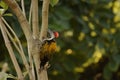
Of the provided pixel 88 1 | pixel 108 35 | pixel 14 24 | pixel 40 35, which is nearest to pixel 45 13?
pixel 40 35

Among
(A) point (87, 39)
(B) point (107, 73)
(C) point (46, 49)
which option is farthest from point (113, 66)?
(C) point (46, 49)

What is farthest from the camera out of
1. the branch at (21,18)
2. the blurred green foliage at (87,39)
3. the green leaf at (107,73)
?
the green leaf at (107,73)

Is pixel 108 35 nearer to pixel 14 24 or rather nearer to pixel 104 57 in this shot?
pixel 104 57

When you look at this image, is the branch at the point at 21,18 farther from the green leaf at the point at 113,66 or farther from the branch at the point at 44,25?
the green leaf at the point at 113,66

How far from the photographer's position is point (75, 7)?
2613 millimetres

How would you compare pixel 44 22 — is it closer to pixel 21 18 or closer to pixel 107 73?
pixel 21 18

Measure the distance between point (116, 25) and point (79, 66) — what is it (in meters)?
0.39

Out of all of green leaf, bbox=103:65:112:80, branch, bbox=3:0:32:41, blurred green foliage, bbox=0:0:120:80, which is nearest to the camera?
branch, bbox=3:0:32:41

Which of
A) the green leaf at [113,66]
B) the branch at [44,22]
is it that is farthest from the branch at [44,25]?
the green leaf at [113,66]

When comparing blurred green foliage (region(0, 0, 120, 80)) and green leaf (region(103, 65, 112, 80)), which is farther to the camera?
green leaf (region(103, 65, 112, 80))

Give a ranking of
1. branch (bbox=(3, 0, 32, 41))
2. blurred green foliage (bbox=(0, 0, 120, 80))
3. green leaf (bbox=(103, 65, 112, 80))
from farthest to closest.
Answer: green leaf (bbox=(103, 65, 112, 80)) → blurred green foliage (bbox=(0, 0, 120, 80)) → branch (bbox=(3, 0, 32, 41))

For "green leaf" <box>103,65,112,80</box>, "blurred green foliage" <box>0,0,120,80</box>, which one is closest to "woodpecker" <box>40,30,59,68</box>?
"blurred green foliage" <box>0,0,120,80</box>

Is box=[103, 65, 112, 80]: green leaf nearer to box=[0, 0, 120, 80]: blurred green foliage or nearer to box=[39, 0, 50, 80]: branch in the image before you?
box=[0, 0, 120, 80]: blurred green foliage

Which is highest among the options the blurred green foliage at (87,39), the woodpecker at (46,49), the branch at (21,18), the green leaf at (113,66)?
the blurred green foliage at (87,39)
